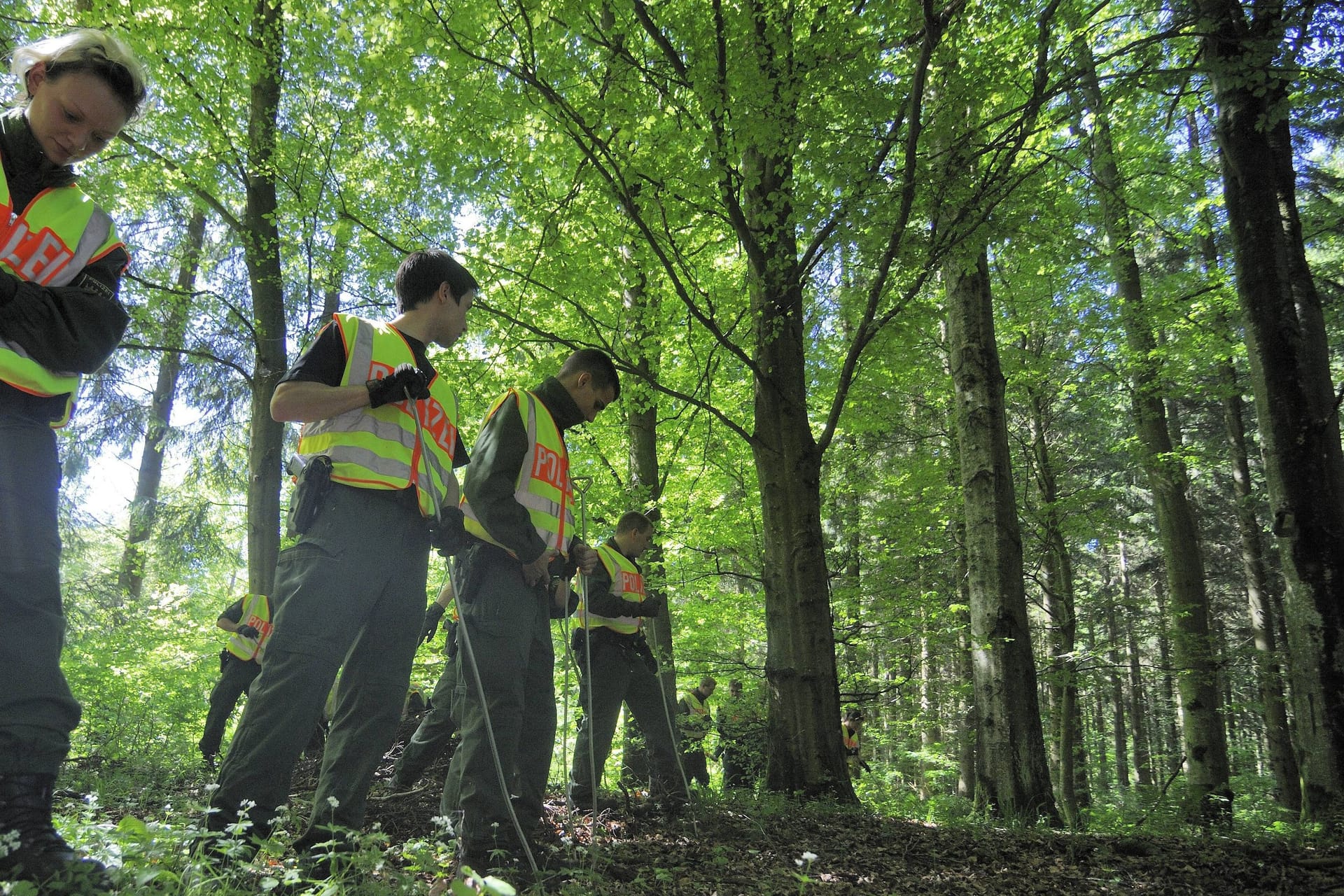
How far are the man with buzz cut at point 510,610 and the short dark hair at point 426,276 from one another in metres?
0.61

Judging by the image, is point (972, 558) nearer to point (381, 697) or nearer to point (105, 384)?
point (381, 697)

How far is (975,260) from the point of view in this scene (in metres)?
6.08

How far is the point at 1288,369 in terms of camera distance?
457 cm

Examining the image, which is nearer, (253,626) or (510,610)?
(510,610)

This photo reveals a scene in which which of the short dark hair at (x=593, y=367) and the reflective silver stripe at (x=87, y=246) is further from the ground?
the short dark hair at (x=593, y=367)

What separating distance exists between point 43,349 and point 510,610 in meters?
1.91

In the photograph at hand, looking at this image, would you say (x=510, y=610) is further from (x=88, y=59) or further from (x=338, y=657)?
(x=88, y=59)

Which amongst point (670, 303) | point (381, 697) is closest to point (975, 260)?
point (670, 303)

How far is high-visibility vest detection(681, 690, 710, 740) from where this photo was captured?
898cm

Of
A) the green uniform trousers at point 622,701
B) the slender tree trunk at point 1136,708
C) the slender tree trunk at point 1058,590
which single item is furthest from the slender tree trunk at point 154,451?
the slender tree trunk at point 1136,708

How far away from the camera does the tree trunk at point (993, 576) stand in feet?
19.1

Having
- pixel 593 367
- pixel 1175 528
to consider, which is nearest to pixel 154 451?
pixel 593 367

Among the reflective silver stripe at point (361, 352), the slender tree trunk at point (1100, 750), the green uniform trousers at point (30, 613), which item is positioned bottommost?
the slender tree trunk at point (1100, 750)

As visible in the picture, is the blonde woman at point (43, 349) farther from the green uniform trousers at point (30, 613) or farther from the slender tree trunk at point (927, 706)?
the slender tree trunk at point (927, 706)
